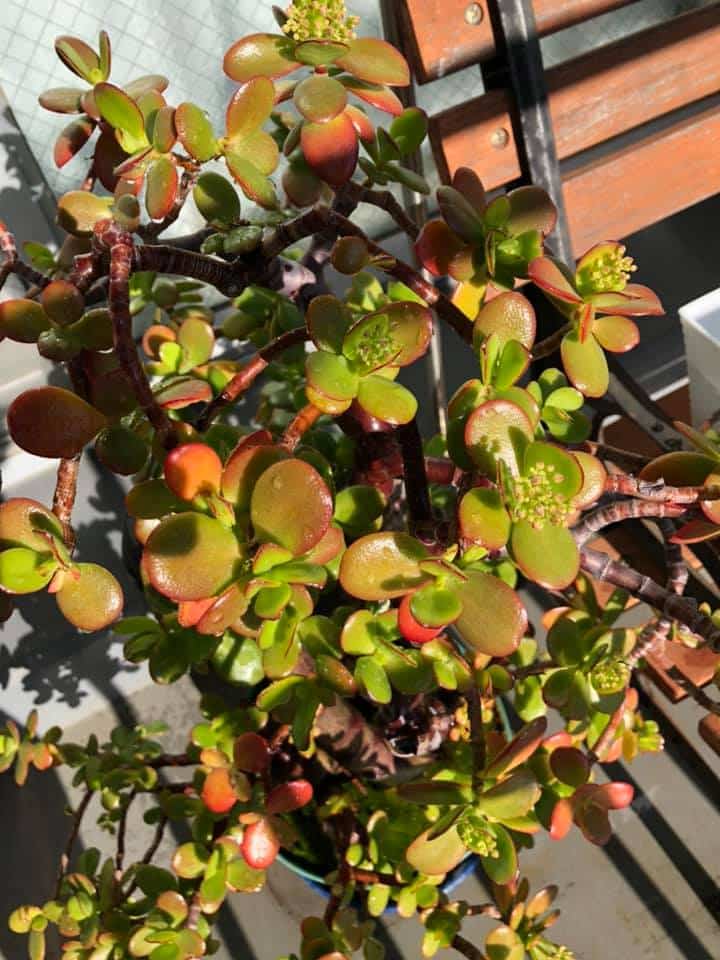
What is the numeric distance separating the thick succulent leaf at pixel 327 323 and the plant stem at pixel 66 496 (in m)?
0.14

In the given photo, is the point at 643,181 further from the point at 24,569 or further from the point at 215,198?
→ the point at 24,569

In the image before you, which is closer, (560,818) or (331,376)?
(331,376)

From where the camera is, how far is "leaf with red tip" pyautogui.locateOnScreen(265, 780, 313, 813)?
648 millimetres

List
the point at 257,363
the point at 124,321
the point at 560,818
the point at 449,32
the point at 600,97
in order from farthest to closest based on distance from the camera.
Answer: the point at 600,97 < the point at 449,32 < the point at 560,818 < the point at 257,363 < the point at 124,321

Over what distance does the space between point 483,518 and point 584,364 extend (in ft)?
0.43

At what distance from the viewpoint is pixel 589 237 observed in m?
1.02

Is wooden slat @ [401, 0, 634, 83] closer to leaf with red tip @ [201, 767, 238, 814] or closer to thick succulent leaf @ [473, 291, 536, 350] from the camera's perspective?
thick succulent leaf @ [473, 291, 536, 350]

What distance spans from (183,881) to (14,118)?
0.81 metres

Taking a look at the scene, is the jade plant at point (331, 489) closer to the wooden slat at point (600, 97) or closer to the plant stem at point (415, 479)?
the plant stem at point (415, 479)

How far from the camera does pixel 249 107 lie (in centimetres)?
49

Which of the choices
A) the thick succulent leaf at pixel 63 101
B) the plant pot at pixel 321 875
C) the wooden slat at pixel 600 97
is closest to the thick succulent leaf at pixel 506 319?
the thick succulent leaf at pixel 63 101

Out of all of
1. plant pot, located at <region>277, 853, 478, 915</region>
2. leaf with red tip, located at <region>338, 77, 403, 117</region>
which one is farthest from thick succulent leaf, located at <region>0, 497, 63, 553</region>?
plant pot, located at <region>277, 853, 478, 915</region>

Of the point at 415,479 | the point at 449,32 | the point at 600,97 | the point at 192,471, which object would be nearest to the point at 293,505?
the point at 192,471

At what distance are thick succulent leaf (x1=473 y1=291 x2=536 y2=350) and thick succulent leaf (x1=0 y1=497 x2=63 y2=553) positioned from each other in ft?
0.83
